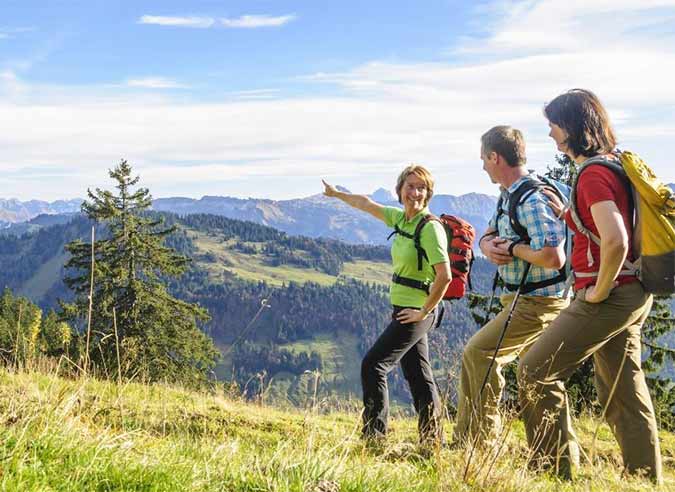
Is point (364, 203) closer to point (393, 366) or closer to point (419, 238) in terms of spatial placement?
point (419, 238)

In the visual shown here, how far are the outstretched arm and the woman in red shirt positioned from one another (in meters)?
2.27

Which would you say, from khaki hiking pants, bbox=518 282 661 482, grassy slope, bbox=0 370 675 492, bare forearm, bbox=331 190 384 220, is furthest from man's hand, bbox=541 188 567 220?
bare forearm, bbox=331 190 384 220

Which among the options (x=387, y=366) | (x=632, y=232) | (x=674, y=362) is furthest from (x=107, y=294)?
(x=632, y=232)

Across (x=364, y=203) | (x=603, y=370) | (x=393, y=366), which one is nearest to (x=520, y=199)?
(x=603, y=370)

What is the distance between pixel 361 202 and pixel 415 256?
146cm

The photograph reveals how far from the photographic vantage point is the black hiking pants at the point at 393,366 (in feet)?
19.8

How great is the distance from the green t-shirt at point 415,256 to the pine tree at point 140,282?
27.3 m

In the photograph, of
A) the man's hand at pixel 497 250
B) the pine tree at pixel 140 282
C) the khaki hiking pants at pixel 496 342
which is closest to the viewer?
the man's hand at pixel 497 250

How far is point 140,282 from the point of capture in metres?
34.8

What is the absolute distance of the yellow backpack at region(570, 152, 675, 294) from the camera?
4.47 m

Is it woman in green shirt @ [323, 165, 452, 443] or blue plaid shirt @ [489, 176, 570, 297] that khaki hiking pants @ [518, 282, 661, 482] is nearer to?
blue plaid shirt @ [489, 176, 570, 297]

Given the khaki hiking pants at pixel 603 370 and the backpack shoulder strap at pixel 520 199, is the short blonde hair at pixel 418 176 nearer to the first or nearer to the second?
the backpack shoulder strap at pixel 520 199

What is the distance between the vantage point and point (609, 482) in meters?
4.76

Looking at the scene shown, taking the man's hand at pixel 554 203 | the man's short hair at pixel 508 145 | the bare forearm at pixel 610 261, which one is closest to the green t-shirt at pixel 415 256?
the man's short hair at pixel 508 145
